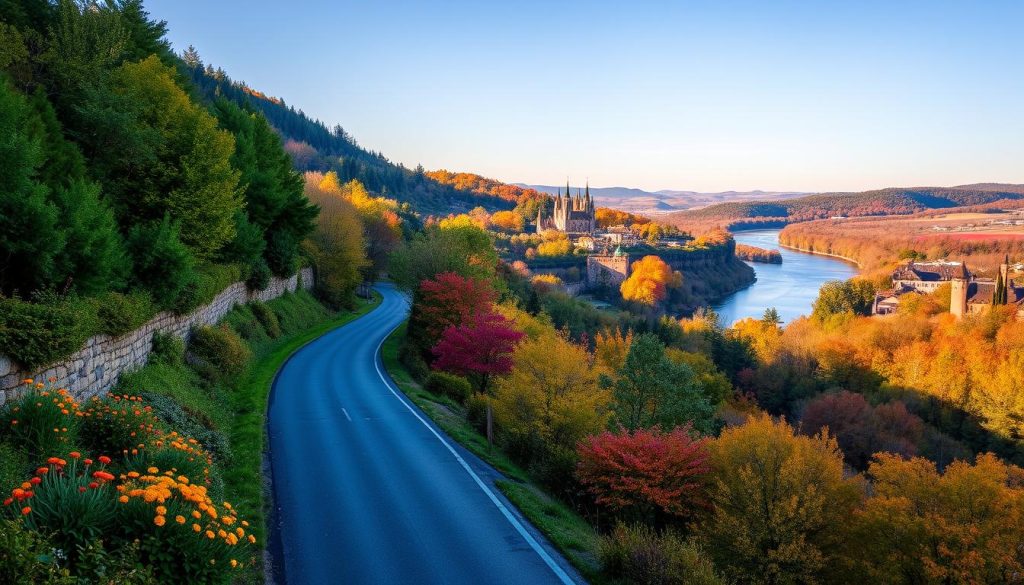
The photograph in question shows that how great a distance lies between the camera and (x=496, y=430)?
23.6 m

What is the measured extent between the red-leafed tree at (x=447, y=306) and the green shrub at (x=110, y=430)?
2612 centimetres

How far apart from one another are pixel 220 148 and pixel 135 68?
405 centimetres

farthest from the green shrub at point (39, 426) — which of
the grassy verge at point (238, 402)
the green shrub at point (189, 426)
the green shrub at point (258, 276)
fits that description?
the green shrub at point (258, 276)

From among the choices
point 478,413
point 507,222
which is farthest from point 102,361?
point 507,222

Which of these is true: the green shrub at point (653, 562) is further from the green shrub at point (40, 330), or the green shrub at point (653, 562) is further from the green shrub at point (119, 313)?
the green shrub at point (119, 313)

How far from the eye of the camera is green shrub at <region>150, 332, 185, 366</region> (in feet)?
62.7

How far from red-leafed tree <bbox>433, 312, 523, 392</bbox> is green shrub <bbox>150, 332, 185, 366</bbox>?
1403cm

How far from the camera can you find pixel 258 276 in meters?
36.0

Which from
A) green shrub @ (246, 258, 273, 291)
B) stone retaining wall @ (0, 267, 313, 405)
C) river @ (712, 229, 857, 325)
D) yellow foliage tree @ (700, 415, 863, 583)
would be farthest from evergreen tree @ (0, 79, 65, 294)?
river @ (712, 229, 857, 325)

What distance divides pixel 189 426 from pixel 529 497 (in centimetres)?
842

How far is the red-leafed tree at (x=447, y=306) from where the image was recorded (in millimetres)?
37500

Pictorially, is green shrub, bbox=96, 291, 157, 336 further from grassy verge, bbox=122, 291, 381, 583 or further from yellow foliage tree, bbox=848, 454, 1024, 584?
yellow foliage tree, bbox=848, 454, 1024, 584

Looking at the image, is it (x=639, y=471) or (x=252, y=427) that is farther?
(x=252, y=427)

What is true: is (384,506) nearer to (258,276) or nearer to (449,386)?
(449,386)
